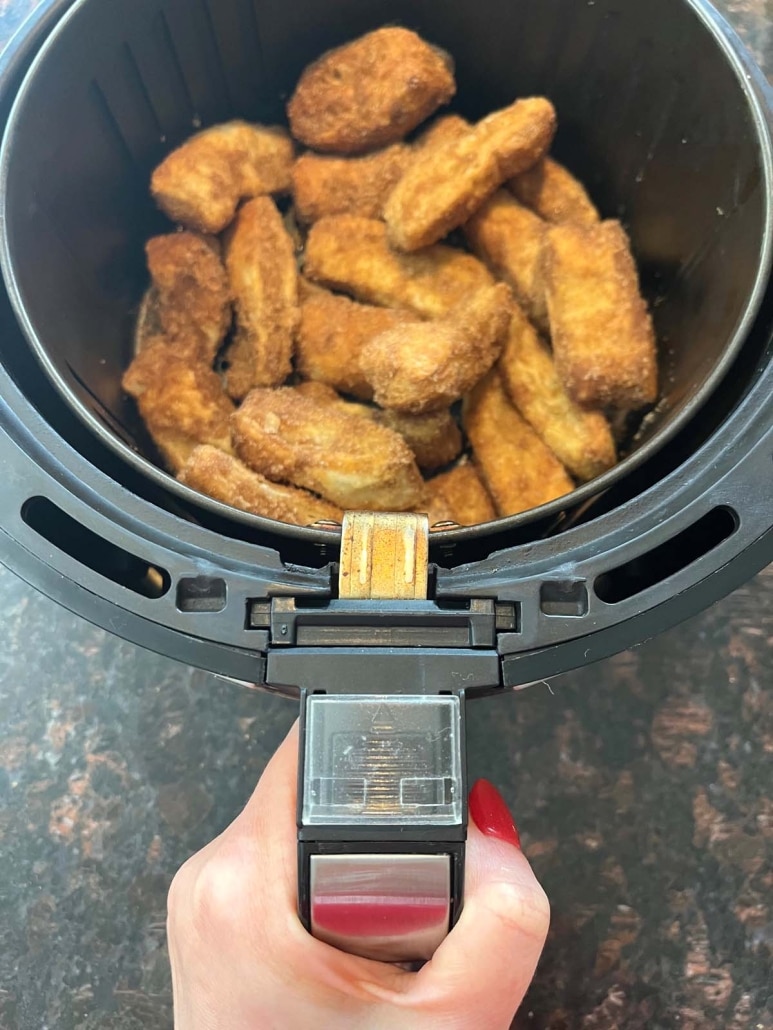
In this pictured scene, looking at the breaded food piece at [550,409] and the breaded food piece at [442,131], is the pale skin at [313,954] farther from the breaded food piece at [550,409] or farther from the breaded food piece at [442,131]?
the breaded food piece at [442,131]

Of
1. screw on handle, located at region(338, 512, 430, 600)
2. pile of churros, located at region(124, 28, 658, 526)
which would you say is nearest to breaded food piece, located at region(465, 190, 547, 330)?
pile of churros, located at region(124, 28, 658, 526)

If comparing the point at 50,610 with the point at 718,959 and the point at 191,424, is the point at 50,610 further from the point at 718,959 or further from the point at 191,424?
the point at 718,959

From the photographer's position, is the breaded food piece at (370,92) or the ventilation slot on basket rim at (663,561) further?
the breaded food piece at (370,92)

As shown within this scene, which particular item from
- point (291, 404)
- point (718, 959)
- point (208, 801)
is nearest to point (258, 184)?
point (291, 404)

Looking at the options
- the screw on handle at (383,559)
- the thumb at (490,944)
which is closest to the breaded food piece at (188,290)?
the screw on handle at (383,559)

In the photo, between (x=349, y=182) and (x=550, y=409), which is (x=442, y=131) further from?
(x=550, y=409)

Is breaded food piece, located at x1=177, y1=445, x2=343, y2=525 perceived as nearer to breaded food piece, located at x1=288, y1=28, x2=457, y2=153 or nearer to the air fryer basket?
the air fryer basket
